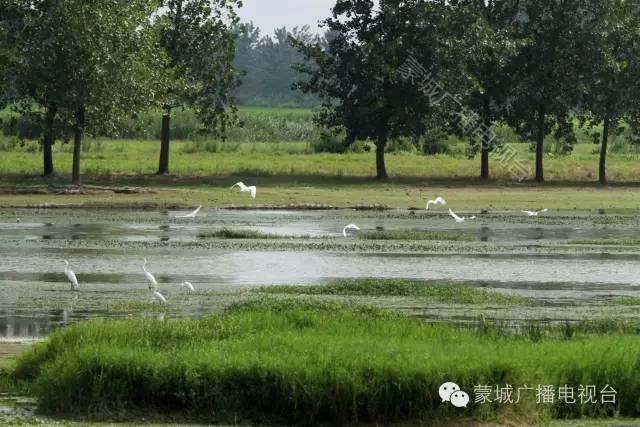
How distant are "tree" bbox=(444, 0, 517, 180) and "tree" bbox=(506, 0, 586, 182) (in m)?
0.65

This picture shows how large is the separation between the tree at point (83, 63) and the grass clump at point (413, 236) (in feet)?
51.7

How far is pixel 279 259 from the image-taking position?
30500 mm

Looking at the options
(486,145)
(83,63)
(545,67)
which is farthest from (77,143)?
(545,67)

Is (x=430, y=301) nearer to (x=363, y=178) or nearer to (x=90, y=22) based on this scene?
(x=90, y=22)

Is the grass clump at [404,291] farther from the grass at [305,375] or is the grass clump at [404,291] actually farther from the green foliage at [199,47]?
the green foliage at [199,47]

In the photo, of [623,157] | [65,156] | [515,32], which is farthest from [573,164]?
[65,156]

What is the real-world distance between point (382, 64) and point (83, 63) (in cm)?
1312

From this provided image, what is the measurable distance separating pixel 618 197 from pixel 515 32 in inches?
358

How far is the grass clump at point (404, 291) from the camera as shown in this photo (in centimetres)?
2323

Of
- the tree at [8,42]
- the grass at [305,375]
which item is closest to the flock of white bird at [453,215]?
the tree at [8,42]

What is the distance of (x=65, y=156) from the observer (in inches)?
2596

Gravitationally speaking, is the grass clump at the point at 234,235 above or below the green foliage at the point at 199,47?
below

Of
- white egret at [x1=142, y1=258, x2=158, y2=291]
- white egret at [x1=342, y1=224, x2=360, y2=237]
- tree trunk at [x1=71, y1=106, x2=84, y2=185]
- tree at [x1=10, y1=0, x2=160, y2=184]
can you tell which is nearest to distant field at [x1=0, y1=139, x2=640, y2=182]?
tree trunk at [x1=71, y1=106, x2=84, y2=185]

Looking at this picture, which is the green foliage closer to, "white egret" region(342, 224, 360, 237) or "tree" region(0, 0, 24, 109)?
"tree" region(0, 0, 24, 109)
